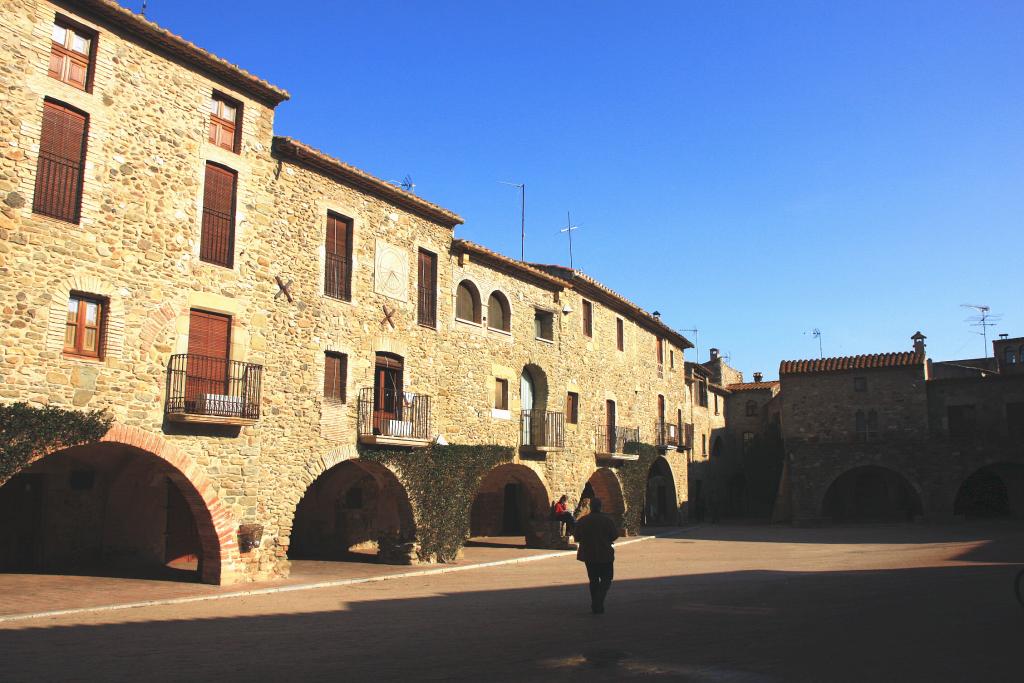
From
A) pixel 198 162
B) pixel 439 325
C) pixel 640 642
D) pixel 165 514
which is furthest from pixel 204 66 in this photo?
pixel 640 642

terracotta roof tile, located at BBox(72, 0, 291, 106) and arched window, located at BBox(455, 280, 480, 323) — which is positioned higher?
terracotta roof tile, located at BBox(72, 0, 291, 106)

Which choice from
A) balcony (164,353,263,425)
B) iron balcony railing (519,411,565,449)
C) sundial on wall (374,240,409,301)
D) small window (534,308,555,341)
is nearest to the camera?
balcony (164,353,263,425)

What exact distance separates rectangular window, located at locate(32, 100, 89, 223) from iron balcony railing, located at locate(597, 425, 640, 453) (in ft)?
65.7

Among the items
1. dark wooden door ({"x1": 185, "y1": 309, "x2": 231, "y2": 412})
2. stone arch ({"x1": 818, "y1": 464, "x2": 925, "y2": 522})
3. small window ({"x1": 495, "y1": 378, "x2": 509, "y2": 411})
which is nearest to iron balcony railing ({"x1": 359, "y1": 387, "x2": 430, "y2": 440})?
small window ({"x1": 495, "y1": 378, "x2": 509, "y2": 411})

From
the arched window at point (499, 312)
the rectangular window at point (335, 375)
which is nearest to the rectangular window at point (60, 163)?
the rectangular window at point (335, 375)

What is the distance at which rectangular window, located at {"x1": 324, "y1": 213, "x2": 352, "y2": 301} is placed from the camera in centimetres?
1906

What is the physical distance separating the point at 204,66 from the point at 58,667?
12184 millimetres

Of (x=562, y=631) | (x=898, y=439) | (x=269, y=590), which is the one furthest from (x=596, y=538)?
(x=898, y=439)

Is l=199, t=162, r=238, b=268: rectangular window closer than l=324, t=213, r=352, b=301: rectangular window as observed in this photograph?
Yes

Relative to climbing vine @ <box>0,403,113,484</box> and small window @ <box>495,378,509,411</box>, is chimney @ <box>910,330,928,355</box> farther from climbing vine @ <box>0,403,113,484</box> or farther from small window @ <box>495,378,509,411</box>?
climbing vine @ <box>0,403,113,484</box>

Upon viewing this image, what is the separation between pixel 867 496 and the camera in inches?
1678

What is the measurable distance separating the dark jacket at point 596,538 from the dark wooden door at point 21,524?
12.6 meters

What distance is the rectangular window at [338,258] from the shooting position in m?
19.1

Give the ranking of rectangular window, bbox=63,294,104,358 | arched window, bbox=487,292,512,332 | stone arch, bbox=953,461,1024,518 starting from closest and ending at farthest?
rectangular window, bbox=63,294,104,358
arched window, bbox=487,292,512,332
stone arch, bbox=953,461,1024,518
